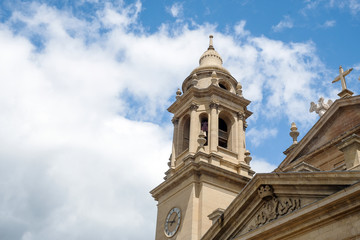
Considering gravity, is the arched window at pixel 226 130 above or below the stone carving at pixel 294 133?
above

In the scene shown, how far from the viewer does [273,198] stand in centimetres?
1584

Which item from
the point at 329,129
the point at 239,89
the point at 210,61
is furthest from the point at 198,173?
the point at 210,61

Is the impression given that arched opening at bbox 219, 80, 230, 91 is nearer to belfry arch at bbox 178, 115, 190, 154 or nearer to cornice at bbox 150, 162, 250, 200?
belfry arch at bbox 178, 115, 190, 154

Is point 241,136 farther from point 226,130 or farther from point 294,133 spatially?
point 294,133

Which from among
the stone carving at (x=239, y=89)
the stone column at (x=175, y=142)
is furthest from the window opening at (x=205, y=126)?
the stone carving at (x=239, y=89)

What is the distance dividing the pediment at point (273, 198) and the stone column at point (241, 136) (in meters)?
11.6

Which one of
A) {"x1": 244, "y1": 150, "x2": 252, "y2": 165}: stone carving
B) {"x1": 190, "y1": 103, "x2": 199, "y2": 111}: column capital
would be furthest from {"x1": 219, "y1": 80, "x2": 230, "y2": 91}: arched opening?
{"x1": 244, "y1": 150, "x2": 252, "y2": 165}: stone carving

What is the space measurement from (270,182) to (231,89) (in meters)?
17.2

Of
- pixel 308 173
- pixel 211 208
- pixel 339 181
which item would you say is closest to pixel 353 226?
pixel 339 181

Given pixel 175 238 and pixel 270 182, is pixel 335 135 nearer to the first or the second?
pixel 270 182

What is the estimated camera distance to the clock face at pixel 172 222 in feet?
85.4

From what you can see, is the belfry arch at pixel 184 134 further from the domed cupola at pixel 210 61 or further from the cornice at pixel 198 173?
the domed cupola at pixel 210 61

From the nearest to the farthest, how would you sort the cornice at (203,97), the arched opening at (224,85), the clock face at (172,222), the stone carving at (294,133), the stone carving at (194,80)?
the stone carving at (294,133), the clock face at (172,222), the cornice at (203,97), the stone carving at (194,80), the arched opening at (224,85)

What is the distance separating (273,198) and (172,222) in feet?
38.2
